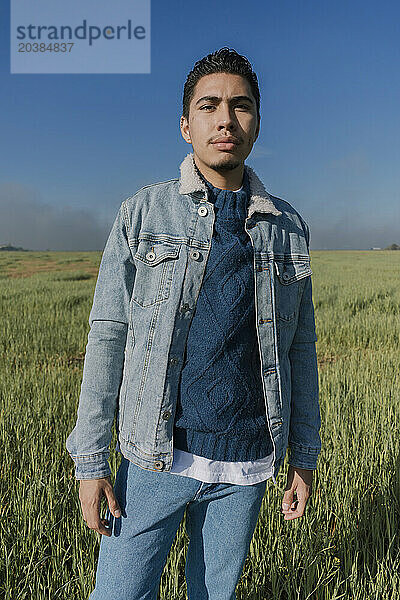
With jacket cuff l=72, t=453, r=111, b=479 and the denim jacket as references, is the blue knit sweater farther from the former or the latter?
jacket cuff l=72, t=453, r=111, b=479

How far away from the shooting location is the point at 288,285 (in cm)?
116

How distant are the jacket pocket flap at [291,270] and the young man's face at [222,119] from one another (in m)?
0.25

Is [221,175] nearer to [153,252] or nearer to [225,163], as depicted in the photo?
[225,163]

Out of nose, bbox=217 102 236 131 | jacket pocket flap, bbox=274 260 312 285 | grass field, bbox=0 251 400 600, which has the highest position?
nose, bbox=217 102 236 131

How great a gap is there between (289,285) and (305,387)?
0.26 m

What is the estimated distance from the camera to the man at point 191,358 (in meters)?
1.02

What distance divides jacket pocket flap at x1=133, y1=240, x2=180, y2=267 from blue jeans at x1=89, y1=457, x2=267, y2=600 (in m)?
0.44

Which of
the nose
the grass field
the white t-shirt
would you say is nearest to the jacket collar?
the nose

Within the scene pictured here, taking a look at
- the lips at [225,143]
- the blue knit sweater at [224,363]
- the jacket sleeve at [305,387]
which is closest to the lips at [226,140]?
the lips at [225,143]

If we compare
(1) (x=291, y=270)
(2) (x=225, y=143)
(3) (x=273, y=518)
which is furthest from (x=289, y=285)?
(3) (x=273, y=518)

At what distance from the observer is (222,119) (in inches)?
40.3

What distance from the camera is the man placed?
3.35 ft

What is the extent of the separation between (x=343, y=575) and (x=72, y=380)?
9.42 feet

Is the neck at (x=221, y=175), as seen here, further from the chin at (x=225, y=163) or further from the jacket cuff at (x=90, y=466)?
the jacket cuff at (x=90, y=466)
